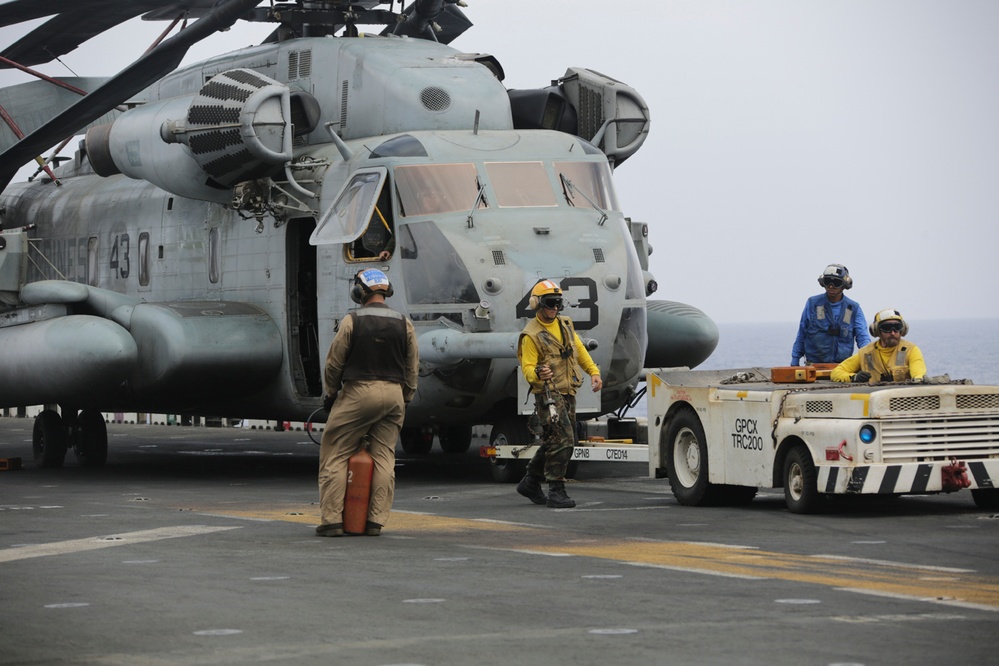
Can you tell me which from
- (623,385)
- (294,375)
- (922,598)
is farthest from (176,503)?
(922,598)

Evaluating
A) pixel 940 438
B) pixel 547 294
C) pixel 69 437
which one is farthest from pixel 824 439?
pixel 69 437

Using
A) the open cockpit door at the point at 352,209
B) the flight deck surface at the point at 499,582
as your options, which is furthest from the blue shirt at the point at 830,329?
the open cockpit door at the point at 352,209

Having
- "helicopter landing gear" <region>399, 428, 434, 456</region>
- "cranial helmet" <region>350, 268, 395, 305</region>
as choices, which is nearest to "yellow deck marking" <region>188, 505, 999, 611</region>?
"cranial helmet" <region>350, 268, 395, 305</region>

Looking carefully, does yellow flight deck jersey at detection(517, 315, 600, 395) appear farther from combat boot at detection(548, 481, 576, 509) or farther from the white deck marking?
the white deck marking

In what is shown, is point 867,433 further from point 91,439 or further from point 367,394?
point 91,439

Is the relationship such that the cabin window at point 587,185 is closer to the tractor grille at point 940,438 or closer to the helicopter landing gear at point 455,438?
the tractor grille at point 940,438

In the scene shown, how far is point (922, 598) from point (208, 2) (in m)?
16.4

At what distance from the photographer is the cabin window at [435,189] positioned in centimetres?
1795

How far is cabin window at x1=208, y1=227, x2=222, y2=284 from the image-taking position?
20641 millimetres

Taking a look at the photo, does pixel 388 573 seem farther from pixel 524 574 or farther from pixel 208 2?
pixel 208 2

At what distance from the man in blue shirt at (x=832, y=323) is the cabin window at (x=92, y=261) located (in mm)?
9942

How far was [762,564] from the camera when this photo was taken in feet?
34.8

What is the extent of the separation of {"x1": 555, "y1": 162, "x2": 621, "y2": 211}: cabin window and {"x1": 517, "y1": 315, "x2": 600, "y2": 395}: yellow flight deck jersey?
316cm

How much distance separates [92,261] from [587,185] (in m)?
7.75
